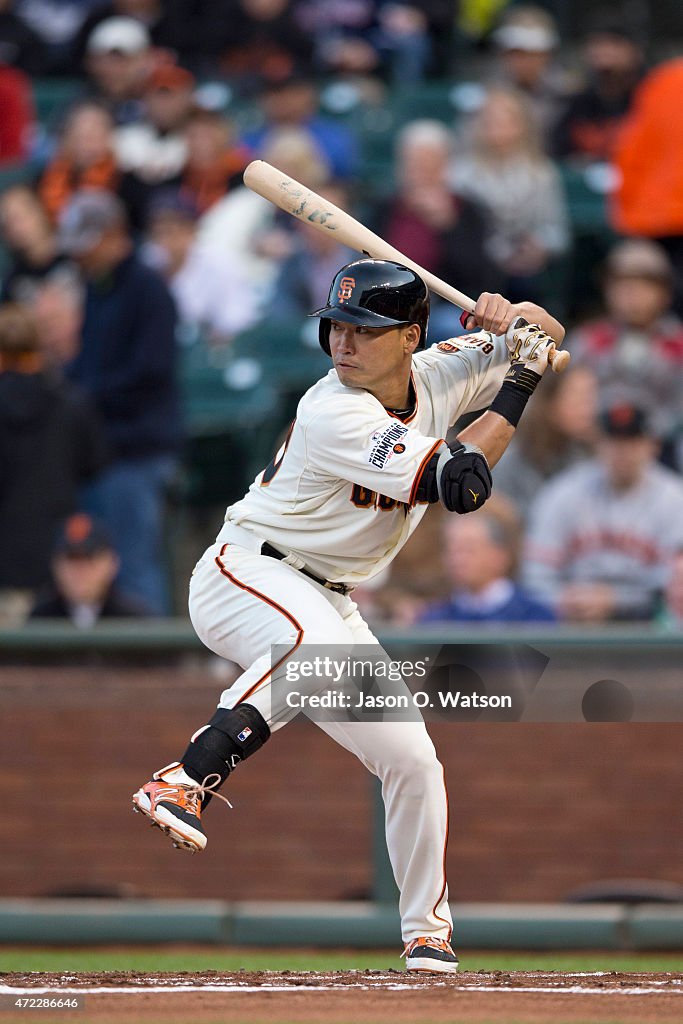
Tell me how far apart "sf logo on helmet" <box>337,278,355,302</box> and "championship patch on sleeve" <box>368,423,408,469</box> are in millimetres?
382

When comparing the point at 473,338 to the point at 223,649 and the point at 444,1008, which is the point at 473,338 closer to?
the point at 223,649

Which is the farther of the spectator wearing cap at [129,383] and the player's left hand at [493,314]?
the spectator wearing cap at [129,383]

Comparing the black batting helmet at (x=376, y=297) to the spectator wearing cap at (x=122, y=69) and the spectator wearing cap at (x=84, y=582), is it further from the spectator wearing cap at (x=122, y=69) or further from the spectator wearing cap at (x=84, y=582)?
the spectator wearing cap at (x=122, y=69)

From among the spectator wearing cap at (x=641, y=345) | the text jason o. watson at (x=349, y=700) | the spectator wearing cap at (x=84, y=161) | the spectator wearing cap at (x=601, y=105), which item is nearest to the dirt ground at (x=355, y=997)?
the text jason o. watson at (x=349, y=700)

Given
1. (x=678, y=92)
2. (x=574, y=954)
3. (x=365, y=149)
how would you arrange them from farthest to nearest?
1. (x=365, y=149)
2. (x=678, y=92)
3. (x=574, y=954)

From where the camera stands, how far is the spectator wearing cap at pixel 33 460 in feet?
25.0

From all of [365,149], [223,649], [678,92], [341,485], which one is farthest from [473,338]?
[365,149]

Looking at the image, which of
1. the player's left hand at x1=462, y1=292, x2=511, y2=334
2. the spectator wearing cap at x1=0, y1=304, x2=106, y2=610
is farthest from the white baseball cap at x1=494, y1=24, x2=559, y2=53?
the player's left hand at x1=462, y1=292, x2=511, y2=334

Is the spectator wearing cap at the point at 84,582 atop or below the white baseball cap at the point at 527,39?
below

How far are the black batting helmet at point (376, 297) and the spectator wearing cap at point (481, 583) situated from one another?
2349 mm

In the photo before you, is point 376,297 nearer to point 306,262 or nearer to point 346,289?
point 346,289

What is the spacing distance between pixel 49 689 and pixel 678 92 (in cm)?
412

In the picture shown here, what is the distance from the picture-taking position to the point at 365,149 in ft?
33.0
